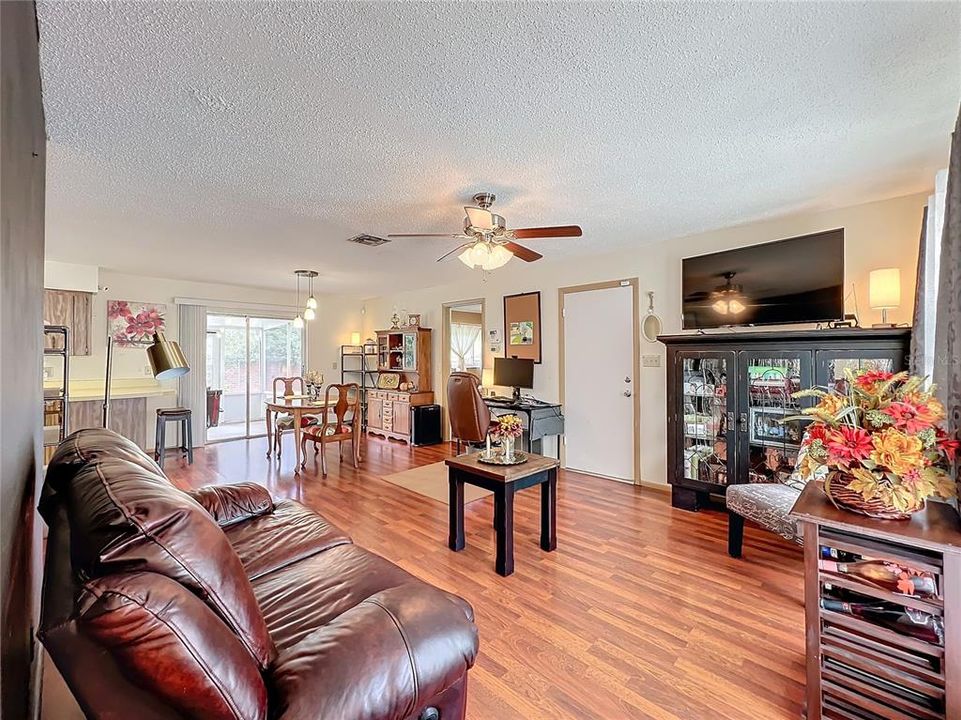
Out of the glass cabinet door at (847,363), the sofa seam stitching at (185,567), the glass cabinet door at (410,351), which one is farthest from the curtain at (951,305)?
the glass cabinet door at (410,351)

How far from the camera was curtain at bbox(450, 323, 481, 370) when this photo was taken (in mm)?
6801

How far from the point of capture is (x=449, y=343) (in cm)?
655

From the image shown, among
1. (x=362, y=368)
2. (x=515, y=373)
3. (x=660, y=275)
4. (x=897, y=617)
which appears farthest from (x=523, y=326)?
(x=897, y=617)

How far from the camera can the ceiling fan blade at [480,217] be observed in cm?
257

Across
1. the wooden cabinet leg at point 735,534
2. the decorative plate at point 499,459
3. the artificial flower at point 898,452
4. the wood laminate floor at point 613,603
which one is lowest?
the wood laminate floor at point 613,603

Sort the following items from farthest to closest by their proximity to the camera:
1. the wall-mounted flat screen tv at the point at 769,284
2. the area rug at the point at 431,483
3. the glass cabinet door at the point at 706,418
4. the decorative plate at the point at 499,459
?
the area rug at the point at 431,483
the glass cabinet door at the point at 706,418
the wall-mounted flat screen tv at the point at 769,284
the decorative plate at the point at 499,459

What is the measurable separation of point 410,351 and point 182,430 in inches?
123

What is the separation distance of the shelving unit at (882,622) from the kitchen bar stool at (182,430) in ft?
18.9

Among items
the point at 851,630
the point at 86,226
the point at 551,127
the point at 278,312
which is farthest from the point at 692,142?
the point at 278,312

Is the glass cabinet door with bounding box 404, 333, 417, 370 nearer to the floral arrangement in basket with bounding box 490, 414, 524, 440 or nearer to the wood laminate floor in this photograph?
the wood laminate floor

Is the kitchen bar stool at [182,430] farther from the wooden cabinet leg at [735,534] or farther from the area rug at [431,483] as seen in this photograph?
the wooden cabinet leg at [735,534]

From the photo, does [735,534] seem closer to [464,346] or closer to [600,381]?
[600,381]

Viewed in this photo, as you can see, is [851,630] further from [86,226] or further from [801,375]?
[86,226]

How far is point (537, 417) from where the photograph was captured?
15.3 ft
